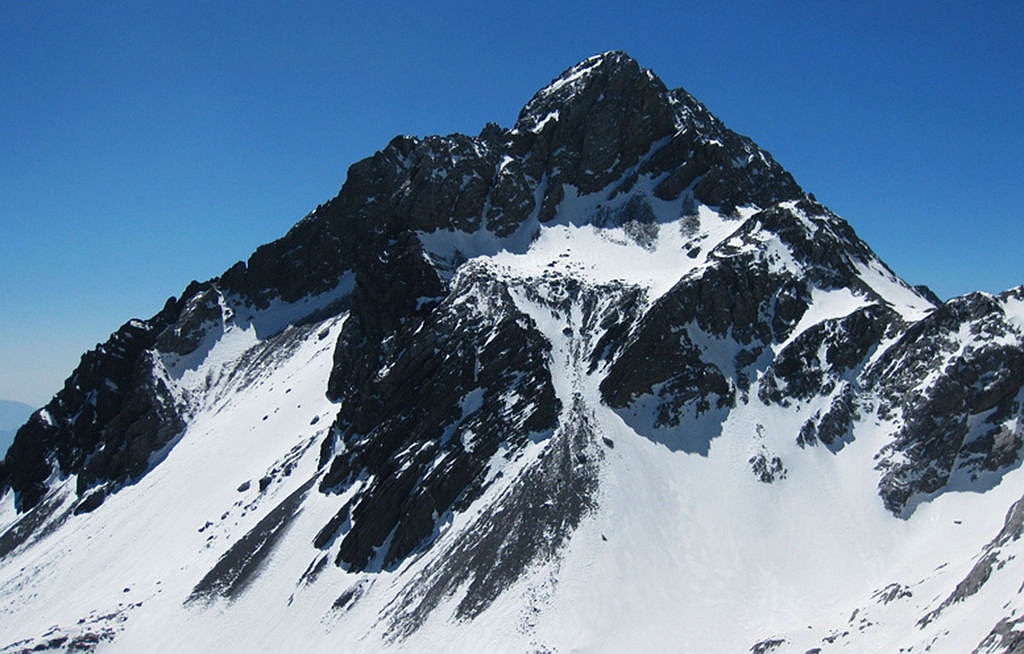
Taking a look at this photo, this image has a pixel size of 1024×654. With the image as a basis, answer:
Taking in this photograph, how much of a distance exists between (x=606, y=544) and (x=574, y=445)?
11.7 metres

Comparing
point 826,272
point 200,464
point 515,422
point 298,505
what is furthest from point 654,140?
point 200,464

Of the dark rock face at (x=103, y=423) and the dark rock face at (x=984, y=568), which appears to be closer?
the dark rock face at (x=984, y=568)

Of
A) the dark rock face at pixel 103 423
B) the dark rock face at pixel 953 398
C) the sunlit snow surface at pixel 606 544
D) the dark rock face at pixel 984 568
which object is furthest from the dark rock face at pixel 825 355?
the dark rock face at pixel 103 423

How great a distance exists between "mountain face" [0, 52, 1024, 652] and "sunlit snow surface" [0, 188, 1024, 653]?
327 millimetres

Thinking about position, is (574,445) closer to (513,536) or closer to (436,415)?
(513,536)

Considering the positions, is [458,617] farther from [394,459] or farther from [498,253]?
[498,253]

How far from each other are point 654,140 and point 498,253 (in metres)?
34.1

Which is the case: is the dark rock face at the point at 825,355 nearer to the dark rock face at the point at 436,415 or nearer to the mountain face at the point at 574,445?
the mountain face at the point at 574,445

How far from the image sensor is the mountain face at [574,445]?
60000 mm

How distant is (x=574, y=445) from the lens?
240 feet

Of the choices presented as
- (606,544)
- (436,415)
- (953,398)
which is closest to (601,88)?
(436,415)

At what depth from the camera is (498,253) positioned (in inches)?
4163

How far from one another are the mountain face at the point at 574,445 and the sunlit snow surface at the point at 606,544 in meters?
0.33

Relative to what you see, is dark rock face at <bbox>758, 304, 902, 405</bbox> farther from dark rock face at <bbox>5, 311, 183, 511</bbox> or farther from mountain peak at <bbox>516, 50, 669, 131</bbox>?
dark rock face at <bbox>5, 311, 183, 511</bbox>
